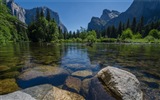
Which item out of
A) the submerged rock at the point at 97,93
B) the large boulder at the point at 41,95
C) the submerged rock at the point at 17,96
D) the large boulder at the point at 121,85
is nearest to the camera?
the submerged rock at the point at 17,96

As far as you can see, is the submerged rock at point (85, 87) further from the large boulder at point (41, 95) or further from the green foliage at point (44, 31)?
the green foliage at point (44, 31)

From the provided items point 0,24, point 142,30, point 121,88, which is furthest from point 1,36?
point 142,30

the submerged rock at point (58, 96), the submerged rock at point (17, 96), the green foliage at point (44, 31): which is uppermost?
the green foliage at point (44, 31)

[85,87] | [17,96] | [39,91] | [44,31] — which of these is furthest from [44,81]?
[44,31]

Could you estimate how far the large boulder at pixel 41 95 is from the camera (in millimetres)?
4421

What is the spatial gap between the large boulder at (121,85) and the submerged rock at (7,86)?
157 inches

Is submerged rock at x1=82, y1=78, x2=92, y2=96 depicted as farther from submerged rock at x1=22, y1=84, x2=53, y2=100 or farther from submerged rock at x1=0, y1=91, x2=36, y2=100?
submerged rock at x1=0, y1=91, x2=36, y2=100

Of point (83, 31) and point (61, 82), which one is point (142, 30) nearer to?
point (83, 31)

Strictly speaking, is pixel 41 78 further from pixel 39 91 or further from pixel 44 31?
pixel 44 31

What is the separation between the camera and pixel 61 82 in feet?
24.2

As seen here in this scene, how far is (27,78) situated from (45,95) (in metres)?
3.17

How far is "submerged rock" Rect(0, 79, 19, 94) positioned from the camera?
6.03m

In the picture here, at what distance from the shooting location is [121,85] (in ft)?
17.9

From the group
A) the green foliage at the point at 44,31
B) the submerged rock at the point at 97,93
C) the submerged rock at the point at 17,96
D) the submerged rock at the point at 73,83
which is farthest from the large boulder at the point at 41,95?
the green foliage at the point at 44,31
